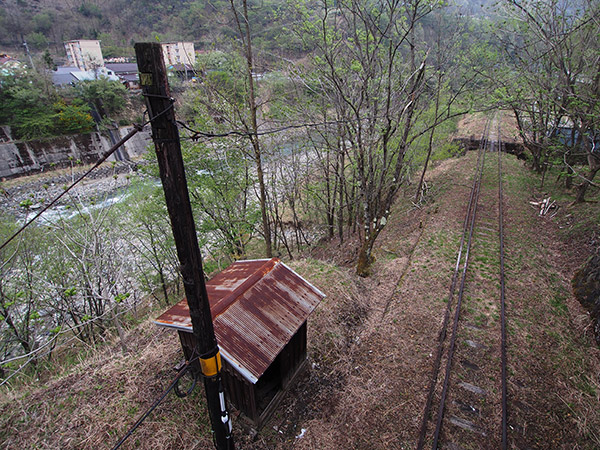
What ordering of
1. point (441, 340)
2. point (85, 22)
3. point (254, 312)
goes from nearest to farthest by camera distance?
point (254, 312) → point (441, 340) → point (85, 22)

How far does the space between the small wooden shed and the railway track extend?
9.50 feet

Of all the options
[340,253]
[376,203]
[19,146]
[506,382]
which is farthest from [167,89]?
[19,146]

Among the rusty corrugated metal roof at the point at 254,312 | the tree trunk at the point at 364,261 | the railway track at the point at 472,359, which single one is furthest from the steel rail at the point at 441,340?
the rusty corrugated metal roof at the point at 254,312

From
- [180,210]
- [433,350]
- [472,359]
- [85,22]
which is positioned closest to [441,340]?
[433,350]

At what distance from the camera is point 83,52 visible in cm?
5653

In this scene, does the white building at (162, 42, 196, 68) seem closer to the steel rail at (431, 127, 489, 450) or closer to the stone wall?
the steel rail at (431, 127, 489, 450)

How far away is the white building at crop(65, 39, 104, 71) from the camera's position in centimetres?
5603

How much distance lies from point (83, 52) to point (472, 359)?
75.4 metres

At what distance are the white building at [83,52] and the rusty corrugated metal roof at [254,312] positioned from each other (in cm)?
6781

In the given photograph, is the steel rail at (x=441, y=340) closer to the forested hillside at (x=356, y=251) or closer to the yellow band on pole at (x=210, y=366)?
the forested hillside at (x=356, y=251)

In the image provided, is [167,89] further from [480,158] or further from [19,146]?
[19,146]

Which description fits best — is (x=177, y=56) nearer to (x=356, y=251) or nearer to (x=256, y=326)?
(x=356, y=251)

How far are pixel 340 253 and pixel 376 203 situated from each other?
3.89m

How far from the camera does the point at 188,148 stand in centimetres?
1216
